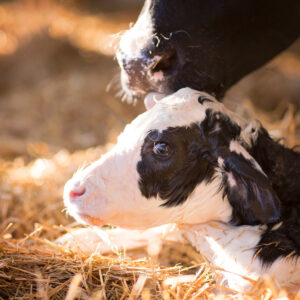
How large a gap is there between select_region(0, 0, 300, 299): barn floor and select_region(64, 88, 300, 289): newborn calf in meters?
0.12

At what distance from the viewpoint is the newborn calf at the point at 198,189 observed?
1.74 meters

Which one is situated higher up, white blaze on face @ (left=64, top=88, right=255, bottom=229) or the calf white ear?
the calf white ear

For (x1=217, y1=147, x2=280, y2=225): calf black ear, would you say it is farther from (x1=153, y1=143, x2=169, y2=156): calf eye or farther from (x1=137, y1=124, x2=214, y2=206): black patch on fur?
(x1=153, y1=143, x2=169, y2=156): calf eye

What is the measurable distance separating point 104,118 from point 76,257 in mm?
2740

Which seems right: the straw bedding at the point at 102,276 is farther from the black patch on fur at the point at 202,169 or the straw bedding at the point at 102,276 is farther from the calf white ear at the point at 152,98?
the calf white ear at the point at 152,98

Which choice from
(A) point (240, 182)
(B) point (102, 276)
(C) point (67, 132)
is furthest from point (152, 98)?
(C) point (67, 132)

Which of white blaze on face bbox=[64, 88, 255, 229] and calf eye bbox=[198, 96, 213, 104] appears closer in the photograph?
white blaze on face bbox=[64, 88, 255, 229]

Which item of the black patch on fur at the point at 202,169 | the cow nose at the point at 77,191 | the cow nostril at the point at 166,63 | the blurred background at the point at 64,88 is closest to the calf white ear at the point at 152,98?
the cow nostril at the point at 166,63

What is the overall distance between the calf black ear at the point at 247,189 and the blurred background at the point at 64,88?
1310mm

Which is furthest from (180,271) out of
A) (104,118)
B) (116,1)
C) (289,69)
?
(116,1)

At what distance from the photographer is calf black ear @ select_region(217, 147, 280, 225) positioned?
1762 mm

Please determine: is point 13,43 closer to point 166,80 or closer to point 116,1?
point 116,1

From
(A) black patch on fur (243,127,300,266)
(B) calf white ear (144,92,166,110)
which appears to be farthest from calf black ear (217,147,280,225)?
(B) calf white ear (144,92,166,110)

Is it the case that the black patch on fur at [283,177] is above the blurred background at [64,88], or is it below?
below
